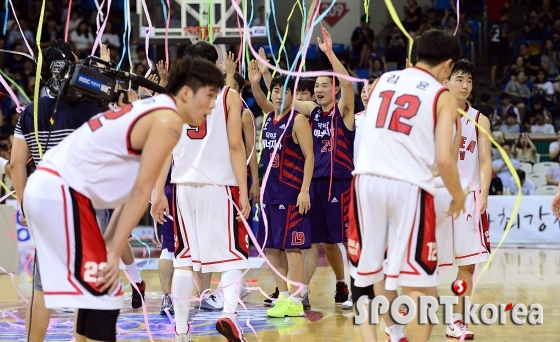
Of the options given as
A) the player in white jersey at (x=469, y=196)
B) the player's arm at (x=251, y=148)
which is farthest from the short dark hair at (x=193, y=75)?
the player's arm at (x=251, y=148)

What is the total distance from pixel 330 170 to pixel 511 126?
9.18m

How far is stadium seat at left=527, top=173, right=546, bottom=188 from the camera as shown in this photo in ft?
46.5

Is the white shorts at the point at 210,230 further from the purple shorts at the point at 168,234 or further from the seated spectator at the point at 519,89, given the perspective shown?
the seated spectator at the point at 519,89

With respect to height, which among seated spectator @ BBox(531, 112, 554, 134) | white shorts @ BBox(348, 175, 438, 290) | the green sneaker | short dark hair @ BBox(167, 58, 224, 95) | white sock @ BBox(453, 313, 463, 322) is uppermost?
short dark hair @ BBox(167, 58, 224, 95)

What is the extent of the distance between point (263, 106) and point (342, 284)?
176 centimetres

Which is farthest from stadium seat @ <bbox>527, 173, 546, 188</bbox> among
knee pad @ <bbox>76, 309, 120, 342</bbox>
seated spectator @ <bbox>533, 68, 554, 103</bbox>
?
knee pad @ <bbox>76, 309, 120, 342</bbox>

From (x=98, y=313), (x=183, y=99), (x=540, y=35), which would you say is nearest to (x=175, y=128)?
(x=183, y=99)

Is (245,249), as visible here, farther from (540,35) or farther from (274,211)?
(540,35)

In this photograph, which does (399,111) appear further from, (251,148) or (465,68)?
(251,148)

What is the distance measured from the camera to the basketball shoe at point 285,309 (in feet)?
22.6

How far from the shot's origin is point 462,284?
6.04m

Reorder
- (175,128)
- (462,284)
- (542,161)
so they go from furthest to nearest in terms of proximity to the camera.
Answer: (542,161), (462,284), (175,128)

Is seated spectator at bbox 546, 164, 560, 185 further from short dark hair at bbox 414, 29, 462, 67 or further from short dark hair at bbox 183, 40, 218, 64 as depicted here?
short dark hair at bbox 414, 29, 462, 67

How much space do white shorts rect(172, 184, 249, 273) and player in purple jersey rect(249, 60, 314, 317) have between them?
1454 mm
